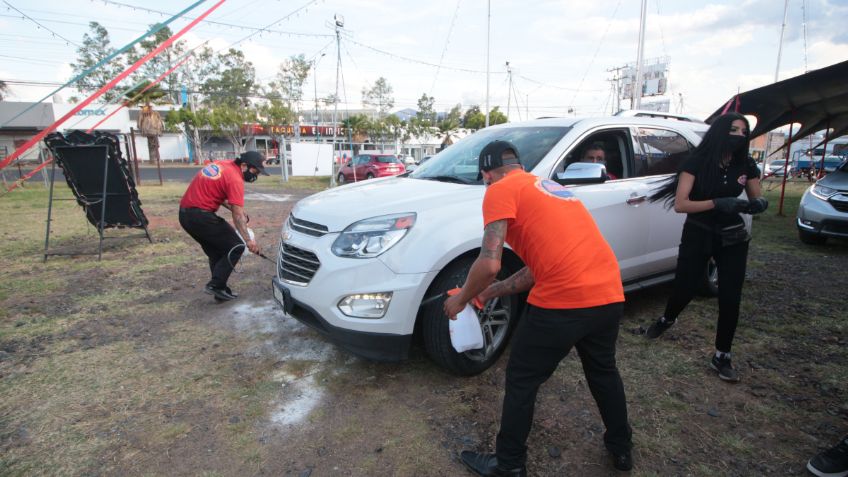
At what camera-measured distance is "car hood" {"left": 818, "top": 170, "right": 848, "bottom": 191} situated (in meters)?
6.37

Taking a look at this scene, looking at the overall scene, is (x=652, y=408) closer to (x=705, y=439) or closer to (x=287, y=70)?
(x=705, y=439)

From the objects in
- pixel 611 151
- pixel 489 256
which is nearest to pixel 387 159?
pixel 611 151

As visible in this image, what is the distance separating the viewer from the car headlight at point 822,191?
A: 641cm

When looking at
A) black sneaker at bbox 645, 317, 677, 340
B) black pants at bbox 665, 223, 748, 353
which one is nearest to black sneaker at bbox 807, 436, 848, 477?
Result: black pants at bbox 665, 223, 748, 353

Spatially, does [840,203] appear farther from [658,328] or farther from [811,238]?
[658,328]

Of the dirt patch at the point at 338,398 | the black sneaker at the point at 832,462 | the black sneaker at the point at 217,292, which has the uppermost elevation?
the black sneaker at the point at 217,292

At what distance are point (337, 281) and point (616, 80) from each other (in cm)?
4902

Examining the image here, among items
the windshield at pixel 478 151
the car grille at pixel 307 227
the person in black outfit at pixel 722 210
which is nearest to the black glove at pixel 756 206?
the person in black outfit at pixel 722 210

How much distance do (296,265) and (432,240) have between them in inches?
39.0

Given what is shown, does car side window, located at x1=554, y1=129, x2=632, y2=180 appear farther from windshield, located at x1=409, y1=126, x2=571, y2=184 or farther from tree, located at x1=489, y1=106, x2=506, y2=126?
tree, located at x1=489, y1=106, x2=506, y2=126

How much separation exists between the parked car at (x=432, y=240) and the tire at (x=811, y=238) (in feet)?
15.4

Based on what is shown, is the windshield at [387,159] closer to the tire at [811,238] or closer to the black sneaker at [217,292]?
the tire at [811,238]

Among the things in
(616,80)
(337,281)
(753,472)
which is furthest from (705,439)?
(616,80)

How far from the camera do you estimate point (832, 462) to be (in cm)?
207
